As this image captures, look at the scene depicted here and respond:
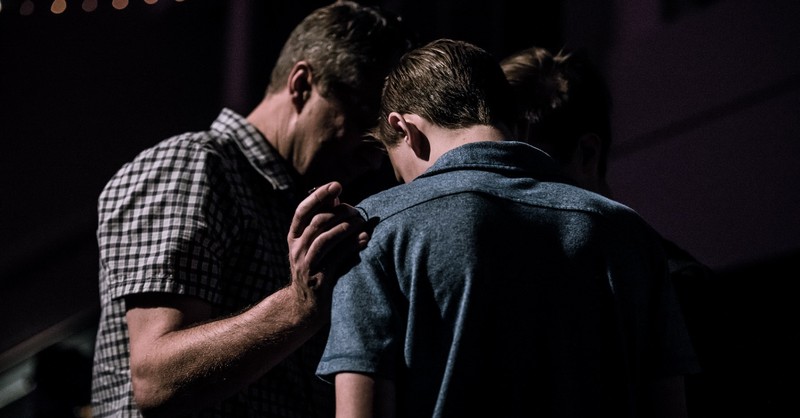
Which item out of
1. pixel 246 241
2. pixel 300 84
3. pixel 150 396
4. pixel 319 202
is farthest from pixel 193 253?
pixel 300 84

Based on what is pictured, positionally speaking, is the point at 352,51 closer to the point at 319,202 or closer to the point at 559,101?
the point at 559,101

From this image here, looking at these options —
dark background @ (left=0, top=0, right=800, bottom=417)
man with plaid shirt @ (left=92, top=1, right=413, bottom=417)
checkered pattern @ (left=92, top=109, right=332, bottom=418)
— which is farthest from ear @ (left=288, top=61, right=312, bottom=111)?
dark background @ (left=0, top=0, right=800, bottom=417)

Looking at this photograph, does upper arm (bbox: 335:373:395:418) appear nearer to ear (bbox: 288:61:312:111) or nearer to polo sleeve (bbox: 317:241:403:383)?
polo sleeve (bbox: 317:241:403:383)

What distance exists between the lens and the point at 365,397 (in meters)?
1.19

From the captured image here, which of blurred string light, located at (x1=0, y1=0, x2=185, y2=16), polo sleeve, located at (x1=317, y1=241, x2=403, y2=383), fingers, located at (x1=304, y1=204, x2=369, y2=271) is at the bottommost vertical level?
polo sleeve, located at (x1=317, y1=241, x2=403, y2=383)

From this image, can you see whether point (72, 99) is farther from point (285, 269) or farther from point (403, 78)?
point (403, 78)

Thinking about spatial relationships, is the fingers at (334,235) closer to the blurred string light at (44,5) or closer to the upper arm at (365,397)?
the upper arm at (365,397)

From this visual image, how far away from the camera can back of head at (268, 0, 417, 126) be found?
7.47 ft

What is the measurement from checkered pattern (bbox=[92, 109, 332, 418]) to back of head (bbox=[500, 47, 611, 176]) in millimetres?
625

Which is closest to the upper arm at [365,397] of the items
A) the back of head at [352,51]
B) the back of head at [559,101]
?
the back of head at [559,101]

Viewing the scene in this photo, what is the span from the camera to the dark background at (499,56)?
8.16 ft

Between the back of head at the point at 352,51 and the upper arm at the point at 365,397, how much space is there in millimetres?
1167

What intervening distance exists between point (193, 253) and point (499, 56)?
1.83m

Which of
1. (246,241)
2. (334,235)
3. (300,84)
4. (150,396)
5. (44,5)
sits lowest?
(150,396)
